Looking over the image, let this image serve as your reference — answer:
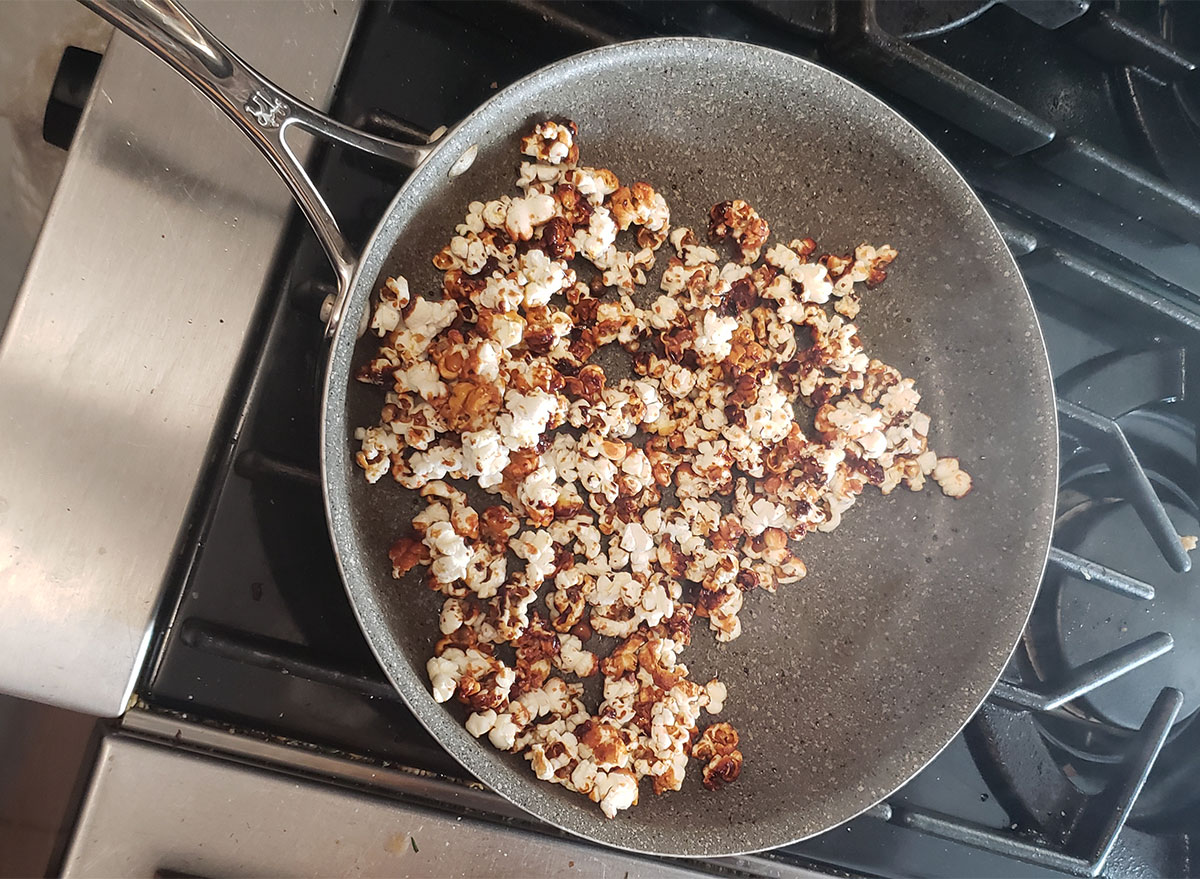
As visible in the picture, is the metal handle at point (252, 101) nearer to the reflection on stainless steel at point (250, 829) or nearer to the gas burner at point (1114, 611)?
the reflection on stainless steel at point (250, 829)

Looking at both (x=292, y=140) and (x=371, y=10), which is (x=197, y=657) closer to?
(x=292, y=140)

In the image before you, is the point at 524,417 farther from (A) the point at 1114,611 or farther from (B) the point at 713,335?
(A) the point at 1114,611

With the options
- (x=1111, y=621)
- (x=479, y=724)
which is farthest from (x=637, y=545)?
(x=1111, y=621)

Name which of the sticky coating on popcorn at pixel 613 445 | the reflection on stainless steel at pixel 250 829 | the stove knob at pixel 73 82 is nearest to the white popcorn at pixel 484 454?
the sticky coating on popcorn at pixel 613 445

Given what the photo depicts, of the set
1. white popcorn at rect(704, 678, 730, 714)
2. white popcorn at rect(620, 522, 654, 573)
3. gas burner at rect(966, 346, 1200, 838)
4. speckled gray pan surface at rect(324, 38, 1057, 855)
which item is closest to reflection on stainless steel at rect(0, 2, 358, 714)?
speckled gray pan surface at rect(324, 38, 1057, 855)

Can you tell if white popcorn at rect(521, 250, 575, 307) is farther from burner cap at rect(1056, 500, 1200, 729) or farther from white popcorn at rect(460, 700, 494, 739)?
burner cap at rect(1056, 500, 1200, 729)
